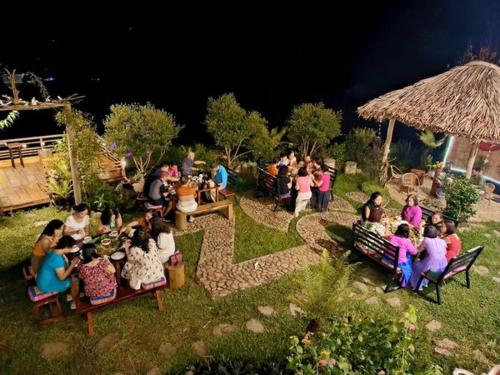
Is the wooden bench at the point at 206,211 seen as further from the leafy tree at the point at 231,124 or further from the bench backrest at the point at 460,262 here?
the bench backrest at the point at 460,262

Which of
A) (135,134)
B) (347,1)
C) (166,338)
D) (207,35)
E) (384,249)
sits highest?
(347,1)

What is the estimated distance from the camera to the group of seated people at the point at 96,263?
571 centimetres

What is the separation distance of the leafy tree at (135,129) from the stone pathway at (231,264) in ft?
9.00

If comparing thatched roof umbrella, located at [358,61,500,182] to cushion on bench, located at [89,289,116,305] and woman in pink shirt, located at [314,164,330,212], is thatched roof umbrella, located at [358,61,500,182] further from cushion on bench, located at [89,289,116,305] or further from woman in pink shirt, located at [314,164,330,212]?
cushion on bench, located at [89,289,116,305]

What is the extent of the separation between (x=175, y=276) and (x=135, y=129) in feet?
15.5

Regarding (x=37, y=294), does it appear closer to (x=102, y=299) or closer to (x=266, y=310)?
(x=102, y=299)

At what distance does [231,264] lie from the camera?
7.77m

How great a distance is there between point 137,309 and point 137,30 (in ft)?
96.8

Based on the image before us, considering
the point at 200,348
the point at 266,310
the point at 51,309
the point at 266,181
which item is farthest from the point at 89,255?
the point at 266,181

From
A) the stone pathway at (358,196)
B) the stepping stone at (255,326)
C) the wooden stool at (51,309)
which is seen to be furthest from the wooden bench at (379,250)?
the wooden stool at (51,309)

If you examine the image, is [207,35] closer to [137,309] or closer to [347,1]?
[347,1]

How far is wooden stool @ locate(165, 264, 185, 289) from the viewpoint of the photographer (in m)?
6.78

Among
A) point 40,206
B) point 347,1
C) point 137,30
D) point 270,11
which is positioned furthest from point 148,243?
point 137,30

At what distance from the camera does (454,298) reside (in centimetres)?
715
